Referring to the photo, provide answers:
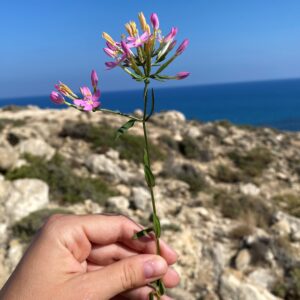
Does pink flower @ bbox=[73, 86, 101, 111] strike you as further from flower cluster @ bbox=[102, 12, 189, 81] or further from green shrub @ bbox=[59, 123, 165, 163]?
green shrub @ bbox=[59, 123, 165, 163]

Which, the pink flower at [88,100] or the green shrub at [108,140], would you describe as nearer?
the pink flower at [88,100]

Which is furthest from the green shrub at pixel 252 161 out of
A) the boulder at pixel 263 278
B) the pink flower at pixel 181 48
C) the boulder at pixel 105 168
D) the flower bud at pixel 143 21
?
the flower bud at pixel 143 21

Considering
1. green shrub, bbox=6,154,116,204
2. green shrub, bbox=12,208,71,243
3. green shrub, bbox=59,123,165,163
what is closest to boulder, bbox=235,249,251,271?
green shrub, bbox=6,154,116,204

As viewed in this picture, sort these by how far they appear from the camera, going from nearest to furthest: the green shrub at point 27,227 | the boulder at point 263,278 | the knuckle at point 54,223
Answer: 1. the knuckle at point 54,223
2. the boulder at point 263,278
3. the green shrub at point 27,227

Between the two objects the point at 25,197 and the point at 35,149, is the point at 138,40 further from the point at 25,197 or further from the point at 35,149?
the point at 35,149

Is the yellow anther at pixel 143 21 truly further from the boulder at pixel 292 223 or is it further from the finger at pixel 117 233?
the boulder at pixel 292 223

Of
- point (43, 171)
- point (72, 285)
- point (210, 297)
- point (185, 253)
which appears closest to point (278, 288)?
point (210, 297)

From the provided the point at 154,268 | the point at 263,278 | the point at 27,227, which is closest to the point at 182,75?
the point at 154,268
